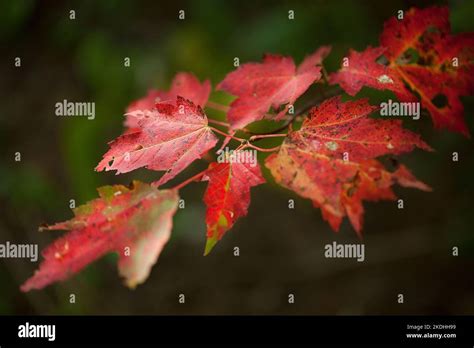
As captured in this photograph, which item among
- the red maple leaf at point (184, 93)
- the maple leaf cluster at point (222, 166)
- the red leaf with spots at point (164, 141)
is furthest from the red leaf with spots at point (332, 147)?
the red maple leaf at point (184, 93)

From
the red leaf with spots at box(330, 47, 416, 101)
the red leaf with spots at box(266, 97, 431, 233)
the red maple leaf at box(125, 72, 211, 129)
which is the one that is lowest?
the red leaf with spots at box(266, 97, 431, 233)

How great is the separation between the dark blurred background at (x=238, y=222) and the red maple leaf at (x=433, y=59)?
799mm

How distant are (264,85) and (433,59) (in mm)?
335

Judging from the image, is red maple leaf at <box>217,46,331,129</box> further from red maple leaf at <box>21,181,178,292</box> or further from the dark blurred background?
the dark blurred background

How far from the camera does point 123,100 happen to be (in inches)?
89.8

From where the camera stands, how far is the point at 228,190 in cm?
68

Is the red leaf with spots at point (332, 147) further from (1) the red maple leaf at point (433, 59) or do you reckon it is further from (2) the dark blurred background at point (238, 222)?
(2) the dark blurred background at point (238, 222)

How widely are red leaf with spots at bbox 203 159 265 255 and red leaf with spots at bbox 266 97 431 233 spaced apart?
1.4 inches

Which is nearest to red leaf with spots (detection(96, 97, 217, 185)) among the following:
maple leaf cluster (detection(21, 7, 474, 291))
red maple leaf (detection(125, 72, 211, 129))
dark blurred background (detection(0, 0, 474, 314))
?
maple leaf cluster (detection(21, 7, 474, 291))

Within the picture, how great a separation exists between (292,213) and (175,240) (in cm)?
60

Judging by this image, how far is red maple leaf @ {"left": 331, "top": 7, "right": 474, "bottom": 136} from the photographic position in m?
0.85

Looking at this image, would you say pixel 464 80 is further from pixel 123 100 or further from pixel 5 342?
pixel 123 100

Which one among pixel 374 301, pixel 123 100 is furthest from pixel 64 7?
pixel 374 301

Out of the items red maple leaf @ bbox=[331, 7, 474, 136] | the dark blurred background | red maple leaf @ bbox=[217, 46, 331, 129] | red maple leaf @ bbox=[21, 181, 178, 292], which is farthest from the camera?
the dark blurred background
